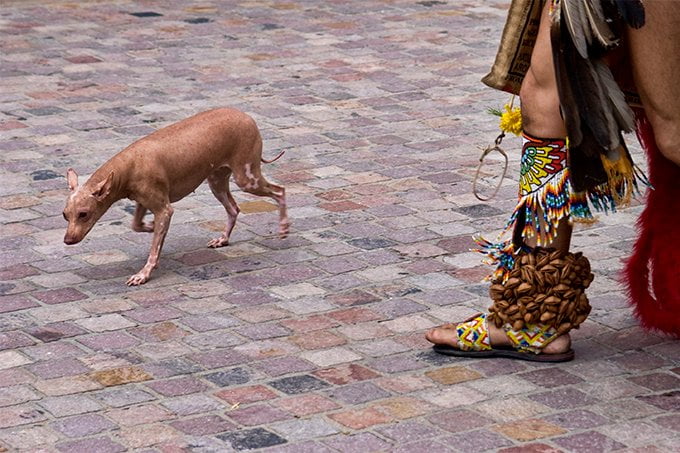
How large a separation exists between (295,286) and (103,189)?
2.65 feet

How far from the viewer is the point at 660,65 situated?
166 inches

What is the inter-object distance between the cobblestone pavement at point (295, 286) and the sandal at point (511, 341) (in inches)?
1.7

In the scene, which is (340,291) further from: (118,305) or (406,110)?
(406,110)

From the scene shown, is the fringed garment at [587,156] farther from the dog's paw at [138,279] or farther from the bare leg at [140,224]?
the bare leg at [140,224]

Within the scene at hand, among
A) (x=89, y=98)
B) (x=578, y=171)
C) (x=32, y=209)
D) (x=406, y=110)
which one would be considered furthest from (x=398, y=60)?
(x=578, y=171)

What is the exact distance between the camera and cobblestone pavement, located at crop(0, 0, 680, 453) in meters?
4.16

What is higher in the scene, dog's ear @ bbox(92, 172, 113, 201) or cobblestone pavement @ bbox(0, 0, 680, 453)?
dog's ear @ bbox(92, 172, 113, 201)

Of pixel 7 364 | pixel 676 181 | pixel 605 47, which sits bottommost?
pixel 7 364

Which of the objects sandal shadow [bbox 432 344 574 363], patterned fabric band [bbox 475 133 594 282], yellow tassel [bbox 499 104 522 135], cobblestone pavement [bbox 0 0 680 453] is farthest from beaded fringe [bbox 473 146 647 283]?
cobblestone pavement [bbox 0 0 680 453]

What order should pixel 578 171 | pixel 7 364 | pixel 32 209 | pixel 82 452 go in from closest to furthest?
pixel 82 452 < pixel 578 171 < pixel 7 364 < pixel 32 209

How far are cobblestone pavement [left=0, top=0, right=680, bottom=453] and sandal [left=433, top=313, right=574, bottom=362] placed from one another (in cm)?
4

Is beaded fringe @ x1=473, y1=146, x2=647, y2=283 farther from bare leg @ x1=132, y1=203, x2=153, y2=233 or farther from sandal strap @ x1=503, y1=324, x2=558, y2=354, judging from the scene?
bare leg @ x1=132, y1=203, x2=153, y2=233

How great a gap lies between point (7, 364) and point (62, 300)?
0.61 meters

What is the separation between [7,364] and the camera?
4.61m
